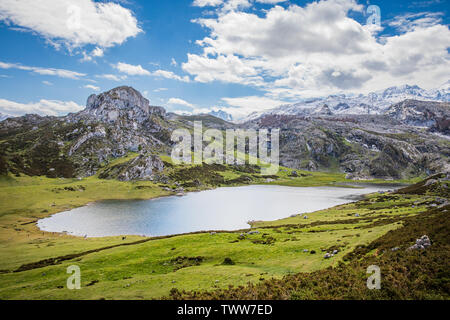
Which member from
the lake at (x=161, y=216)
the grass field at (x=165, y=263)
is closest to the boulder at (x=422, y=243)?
the grass field at (x=165, y=263)

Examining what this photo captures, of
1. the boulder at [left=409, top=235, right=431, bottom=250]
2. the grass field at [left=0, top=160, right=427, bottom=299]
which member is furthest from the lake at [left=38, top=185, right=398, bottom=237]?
the boulder at [left=409, top=235, right=431, bottom=250]

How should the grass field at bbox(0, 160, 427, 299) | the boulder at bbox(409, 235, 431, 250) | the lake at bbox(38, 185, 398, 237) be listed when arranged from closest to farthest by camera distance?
the boulder at bbox(409, 235, 431, 250) → the grass field at bbox(0, 160, 427, 299) → the lake at bbox(38, 185, 398, 237)

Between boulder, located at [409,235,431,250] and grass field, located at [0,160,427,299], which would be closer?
boulder, located at [409,235,431,250]

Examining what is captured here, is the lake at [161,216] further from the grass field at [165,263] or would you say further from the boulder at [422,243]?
the boulder at [422,243]

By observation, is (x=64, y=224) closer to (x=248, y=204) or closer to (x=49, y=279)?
(x=49, y=279)

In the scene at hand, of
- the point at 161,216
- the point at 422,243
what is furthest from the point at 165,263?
the point at 161,216

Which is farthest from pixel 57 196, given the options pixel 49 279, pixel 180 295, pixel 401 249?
pixel 401 249

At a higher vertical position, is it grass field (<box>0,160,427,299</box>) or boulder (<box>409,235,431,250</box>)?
boulder (<box>409,235,431,250</box>)

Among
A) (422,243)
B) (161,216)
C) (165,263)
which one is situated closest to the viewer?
(422,243)

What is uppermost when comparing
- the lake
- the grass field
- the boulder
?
the boulder

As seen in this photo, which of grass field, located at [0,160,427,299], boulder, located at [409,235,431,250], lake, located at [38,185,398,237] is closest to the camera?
boulder, located at [409,235,431,250]

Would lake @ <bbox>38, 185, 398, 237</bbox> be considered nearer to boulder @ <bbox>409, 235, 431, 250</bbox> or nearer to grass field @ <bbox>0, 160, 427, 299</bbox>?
grass field @ <bbox>0, 160, 427, 299</bbox>

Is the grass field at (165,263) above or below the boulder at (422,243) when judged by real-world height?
below

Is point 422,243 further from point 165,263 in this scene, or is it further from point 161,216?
point 161,216
